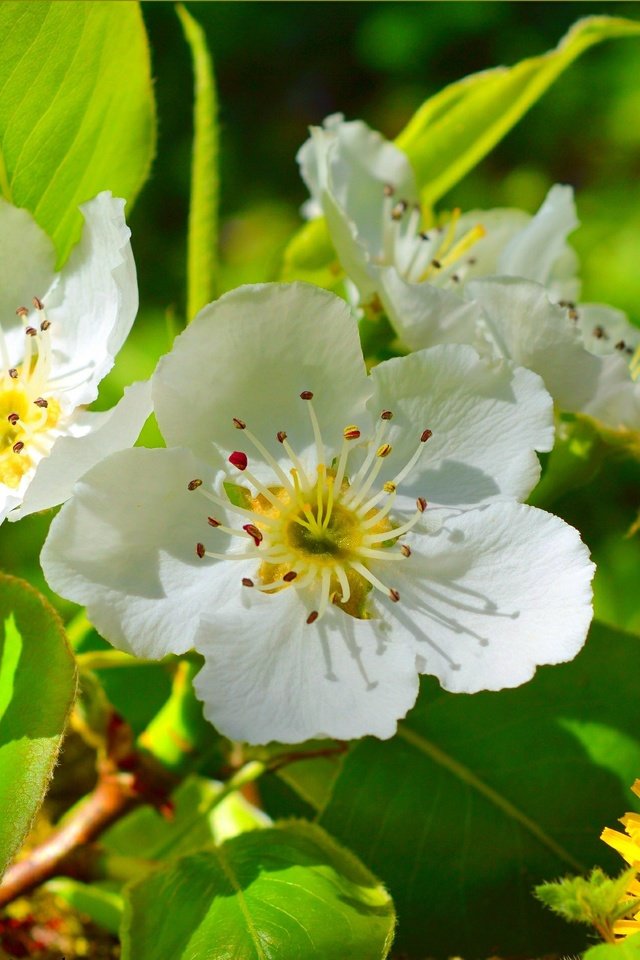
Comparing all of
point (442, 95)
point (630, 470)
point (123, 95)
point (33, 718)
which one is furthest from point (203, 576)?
point (630, 470)

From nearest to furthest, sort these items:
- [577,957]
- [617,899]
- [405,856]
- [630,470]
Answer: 1. [617,899]
2. [577,957]
3. [405,856]
4. [630,470]

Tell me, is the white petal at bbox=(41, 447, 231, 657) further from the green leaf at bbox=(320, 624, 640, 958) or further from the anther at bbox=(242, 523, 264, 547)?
the green leaf at bbox=(320, 624, 640, 958)

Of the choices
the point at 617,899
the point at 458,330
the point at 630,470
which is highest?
the point at 458,330

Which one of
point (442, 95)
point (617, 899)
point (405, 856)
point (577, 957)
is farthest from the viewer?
point (442, 95)

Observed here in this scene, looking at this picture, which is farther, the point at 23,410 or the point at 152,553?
the point at 23,410

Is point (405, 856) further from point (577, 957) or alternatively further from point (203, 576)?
point (203, 576)

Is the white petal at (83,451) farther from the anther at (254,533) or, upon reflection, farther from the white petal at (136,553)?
the anther at (254,533)

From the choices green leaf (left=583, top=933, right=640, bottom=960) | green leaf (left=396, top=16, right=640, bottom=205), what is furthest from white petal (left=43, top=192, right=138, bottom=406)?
green leaf (left=583, top=933, right=640, bottom=960)

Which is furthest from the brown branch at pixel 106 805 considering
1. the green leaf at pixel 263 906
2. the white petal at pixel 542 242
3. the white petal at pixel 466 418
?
the white petal at pixel 542 242
